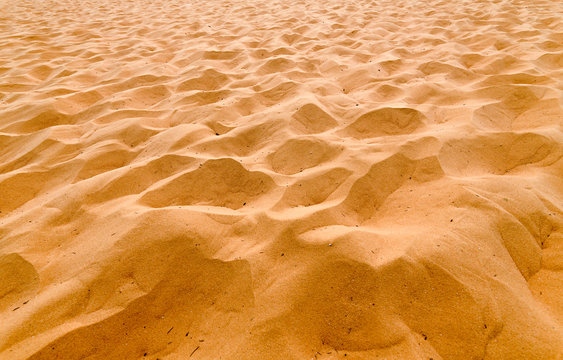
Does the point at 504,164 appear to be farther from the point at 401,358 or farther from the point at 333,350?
the point at 333,350

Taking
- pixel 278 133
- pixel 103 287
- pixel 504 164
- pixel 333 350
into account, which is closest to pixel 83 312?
pixel 103 287

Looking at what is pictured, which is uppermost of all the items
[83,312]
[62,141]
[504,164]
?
[62,141]

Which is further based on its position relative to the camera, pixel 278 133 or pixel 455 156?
pixel 278 133

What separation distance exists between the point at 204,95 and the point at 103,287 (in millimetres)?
1613

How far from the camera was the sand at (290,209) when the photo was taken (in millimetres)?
872

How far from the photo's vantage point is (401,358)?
0.80m

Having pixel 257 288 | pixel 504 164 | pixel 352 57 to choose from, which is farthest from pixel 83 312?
pixel 352 57

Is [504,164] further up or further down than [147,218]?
further down

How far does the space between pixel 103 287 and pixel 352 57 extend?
266 cm

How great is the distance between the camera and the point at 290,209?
4.09 ft

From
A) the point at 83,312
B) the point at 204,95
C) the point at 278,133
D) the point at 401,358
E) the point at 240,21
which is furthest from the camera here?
the point at 240,21

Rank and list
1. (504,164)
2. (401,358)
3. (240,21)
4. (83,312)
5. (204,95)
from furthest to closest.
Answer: (240,21) → (204,95) → (504,164) → (83,312) → (401,358)

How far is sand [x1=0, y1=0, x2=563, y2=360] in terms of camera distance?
872 millimetres

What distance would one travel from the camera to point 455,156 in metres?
1.45
